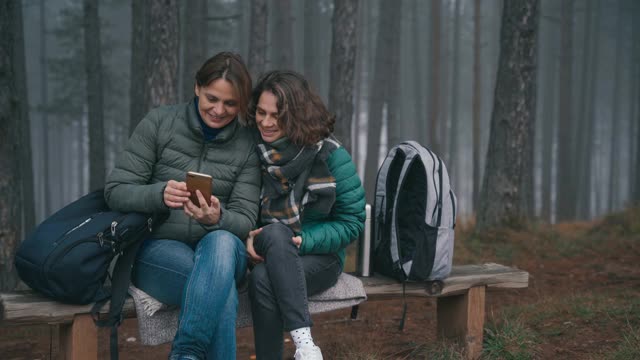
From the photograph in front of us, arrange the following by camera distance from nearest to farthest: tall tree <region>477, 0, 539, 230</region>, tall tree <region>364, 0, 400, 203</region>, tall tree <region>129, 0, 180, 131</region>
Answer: tall tree <region>129, 0, 180, 131</region>, tall tree <region>477, 0, 539, 230</region>, tall tree <region>364, 0, 400, 203</region>

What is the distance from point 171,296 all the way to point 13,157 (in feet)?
12.3

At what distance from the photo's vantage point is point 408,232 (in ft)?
13.6

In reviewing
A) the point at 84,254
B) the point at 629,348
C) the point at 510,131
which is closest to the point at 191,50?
the point at 510,131

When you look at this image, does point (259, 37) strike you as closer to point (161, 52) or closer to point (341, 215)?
point (161, 52)

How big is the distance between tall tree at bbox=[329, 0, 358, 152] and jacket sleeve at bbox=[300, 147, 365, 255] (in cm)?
643

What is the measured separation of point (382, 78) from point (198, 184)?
1571 cm

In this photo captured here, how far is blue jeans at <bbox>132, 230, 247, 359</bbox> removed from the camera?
3361mm

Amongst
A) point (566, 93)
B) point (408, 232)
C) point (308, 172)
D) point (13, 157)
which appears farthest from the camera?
point (566, 93)

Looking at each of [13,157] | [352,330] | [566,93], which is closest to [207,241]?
[352,330]

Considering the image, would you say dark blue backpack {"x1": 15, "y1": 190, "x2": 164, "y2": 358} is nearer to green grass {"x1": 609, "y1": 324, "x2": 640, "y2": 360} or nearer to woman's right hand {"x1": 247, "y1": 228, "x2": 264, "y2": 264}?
woman's right hand {"x1": 247, "y1": 228, "x2": 264, "y2": 264}

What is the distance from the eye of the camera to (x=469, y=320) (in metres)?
4.49

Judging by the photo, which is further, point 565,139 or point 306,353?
point 565,139

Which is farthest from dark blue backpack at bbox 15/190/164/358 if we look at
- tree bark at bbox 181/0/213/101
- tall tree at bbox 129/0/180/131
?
tree bark at bbox 181/0/213/101

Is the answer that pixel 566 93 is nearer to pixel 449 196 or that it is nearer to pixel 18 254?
pixel 449 196
